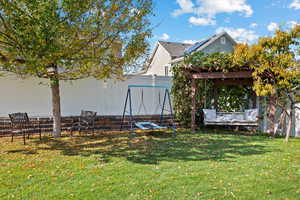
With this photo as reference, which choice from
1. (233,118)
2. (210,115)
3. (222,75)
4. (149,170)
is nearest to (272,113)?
(233,118)

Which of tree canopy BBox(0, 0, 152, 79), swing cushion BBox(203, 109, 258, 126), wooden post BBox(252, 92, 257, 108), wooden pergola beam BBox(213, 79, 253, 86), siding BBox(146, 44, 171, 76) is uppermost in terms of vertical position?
siding BBox(146, 44, 171, 76)

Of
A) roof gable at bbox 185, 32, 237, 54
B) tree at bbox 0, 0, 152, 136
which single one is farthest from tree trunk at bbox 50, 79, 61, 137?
roof gable at bbox 185, 32, 237, 54

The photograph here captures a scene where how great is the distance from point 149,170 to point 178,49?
16730 millimetres

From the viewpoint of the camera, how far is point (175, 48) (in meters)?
19.4

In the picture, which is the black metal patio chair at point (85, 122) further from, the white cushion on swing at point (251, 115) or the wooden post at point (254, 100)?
the wooden post at point (254, 100)

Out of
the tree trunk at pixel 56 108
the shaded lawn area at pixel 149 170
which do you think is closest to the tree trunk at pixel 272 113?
the shaded lawn area at pixel 149 170

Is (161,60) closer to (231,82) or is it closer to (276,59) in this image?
(231,82)

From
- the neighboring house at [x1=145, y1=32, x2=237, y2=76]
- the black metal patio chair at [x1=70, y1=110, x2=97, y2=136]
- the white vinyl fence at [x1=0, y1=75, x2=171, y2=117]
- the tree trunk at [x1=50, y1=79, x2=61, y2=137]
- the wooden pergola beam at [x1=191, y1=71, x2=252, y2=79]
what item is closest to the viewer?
the tree trunk at [x1=50, y1=79, x2=61, y2=137]

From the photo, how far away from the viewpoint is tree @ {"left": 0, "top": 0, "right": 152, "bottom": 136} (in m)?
4.13

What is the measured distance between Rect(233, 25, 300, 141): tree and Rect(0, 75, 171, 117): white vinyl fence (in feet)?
13.0

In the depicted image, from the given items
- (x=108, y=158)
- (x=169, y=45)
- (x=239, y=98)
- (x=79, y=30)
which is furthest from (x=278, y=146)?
(x=169, y=45)

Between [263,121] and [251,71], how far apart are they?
7.00 ft

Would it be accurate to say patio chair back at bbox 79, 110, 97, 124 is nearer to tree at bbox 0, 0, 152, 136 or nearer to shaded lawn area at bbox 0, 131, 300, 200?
tree at bbox 0, 0, 152, 136

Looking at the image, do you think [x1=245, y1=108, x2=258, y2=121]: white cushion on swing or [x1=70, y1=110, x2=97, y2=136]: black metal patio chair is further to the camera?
[x1=245, y1=108, x2=258, y2=121]: white cushion on swing
